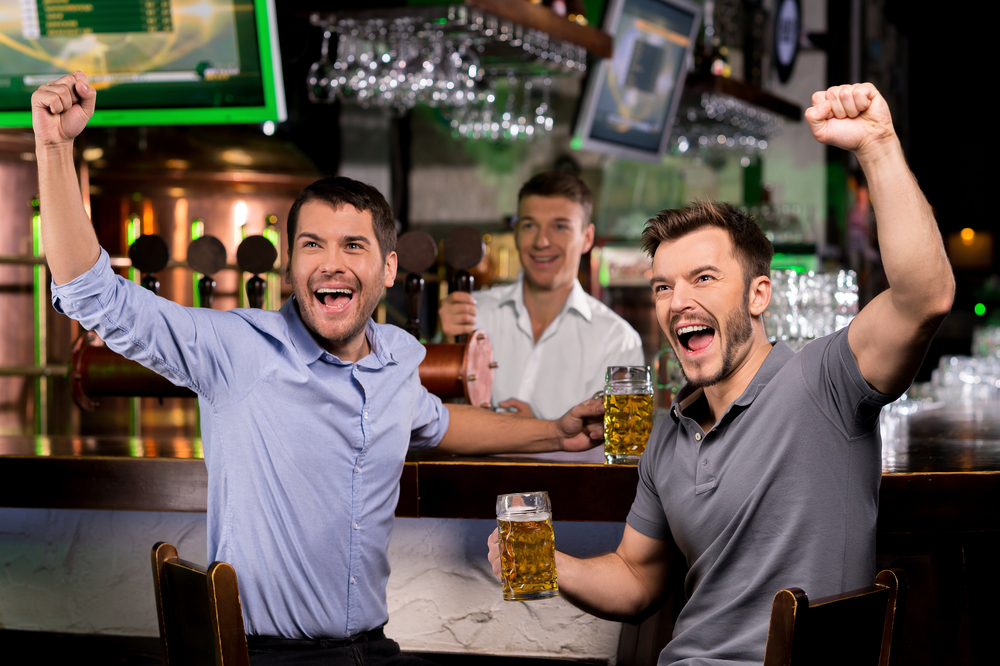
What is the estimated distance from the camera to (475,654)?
2.01 meters

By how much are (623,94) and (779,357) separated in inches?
128

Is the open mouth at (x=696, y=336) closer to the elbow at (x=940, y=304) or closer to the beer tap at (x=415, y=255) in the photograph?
the elbow at (x=940, y=304)

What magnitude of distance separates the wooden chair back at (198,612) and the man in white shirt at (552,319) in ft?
5.17

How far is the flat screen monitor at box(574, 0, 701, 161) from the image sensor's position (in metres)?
4.36

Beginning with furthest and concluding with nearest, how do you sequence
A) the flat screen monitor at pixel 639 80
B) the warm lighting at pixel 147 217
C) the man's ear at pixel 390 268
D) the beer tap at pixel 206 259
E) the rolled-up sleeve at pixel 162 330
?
the warm lighting at pixel 147 217
the flat screen monitor at pixel 639 80
the beer tap at pixel 206 259
the man's ear at pixel 390 268
the rolled-up sleeve at pixel 162 330

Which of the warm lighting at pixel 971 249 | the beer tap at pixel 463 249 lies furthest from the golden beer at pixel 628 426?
the warm lighting at pixel 971 249

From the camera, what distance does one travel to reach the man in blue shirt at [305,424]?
60.5 inches

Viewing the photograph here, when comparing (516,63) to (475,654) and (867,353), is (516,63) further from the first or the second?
(867,353)

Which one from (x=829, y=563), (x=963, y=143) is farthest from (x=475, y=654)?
(x=963, y=143)

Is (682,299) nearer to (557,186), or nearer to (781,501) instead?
(781,501)

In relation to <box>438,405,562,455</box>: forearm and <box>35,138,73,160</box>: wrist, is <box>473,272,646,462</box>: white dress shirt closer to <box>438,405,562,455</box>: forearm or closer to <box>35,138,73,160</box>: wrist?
<box>438,405,562,455</box>: forearm

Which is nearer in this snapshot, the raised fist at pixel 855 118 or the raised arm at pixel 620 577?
the raised fist at pixel 855 118

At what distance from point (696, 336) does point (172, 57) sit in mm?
2136

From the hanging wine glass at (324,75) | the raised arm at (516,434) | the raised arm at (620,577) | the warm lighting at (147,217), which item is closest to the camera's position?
the raised arm at (620,577)
